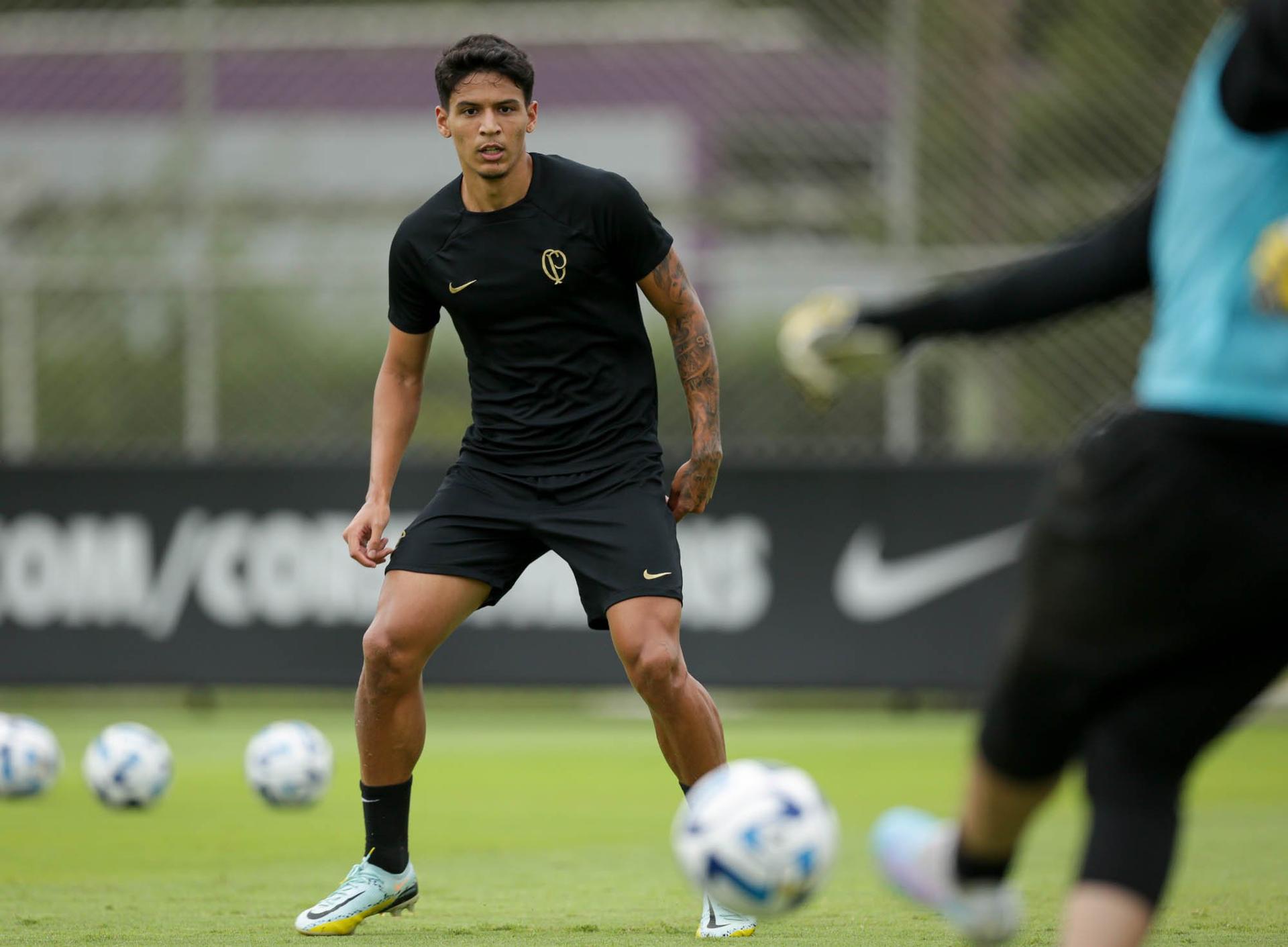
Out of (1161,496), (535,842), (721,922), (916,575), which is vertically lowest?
(535,842)

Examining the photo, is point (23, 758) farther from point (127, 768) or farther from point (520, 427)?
point (520, 427)

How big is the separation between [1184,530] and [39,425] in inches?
497

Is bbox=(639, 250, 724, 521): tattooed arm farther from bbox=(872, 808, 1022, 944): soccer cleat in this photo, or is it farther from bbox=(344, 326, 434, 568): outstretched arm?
bbox=(872, 808, 1022, 944): soccer cleat

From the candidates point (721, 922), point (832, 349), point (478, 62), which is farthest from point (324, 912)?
point (832, 349)

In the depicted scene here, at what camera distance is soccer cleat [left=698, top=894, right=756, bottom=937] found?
5.05 m

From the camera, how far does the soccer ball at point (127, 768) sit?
8320mm

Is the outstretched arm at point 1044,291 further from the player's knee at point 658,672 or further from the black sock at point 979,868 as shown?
the player's knee at point 658,672

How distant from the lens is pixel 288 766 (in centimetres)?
843

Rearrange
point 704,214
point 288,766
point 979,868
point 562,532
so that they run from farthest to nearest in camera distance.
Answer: point 704,214
point 288,766
point 562,532
point 979,868

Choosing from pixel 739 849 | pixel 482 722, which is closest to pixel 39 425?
pixel 482 722

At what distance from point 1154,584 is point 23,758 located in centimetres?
674

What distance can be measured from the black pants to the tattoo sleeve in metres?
2.39

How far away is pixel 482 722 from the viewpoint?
44.4 ft

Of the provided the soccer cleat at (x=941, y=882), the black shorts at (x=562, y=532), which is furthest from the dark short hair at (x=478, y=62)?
the soccer cleat at (x=941, y=882)
